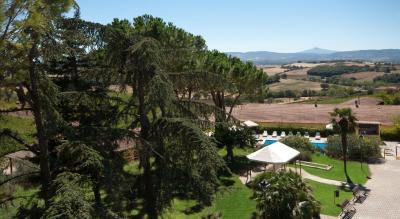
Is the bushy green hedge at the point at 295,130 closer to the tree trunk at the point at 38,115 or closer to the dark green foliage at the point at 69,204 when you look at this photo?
the tree trunk at the point at 38,115

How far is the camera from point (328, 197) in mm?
20781

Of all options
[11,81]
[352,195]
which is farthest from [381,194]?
[11,81]

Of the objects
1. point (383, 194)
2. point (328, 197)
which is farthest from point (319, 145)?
point (328, 197)

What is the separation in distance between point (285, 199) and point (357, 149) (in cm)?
1743

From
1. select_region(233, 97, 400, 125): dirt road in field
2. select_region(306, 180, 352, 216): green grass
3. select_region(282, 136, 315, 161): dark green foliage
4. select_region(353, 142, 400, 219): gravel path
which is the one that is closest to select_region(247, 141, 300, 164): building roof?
select_region(306, 180, 352, 216): green grass

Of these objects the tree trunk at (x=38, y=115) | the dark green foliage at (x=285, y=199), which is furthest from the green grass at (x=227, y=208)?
the tree trunk at (x=38, y=115)

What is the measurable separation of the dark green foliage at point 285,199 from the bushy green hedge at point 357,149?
1565cm

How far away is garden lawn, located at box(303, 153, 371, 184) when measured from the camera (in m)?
25.3

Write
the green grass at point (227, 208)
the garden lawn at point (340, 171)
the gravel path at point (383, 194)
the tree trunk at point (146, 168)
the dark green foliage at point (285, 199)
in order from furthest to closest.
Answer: the garden lawn at point (340, 171), the gravel path at point (383, 194), the green grass at point (227, 208), the dark green foliage at point (285, 199), the tree trunk at point (146, 168)

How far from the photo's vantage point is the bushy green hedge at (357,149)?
30469 mm

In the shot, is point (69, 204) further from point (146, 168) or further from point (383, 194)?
point (383, 194)

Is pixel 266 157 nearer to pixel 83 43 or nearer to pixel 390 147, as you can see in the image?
pixel 83 43

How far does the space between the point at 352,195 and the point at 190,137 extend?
16445mm

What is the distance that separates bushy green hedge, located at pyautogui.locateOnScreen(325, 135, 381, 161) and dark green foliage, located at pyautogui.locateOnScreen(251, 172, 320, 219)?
15649mm
